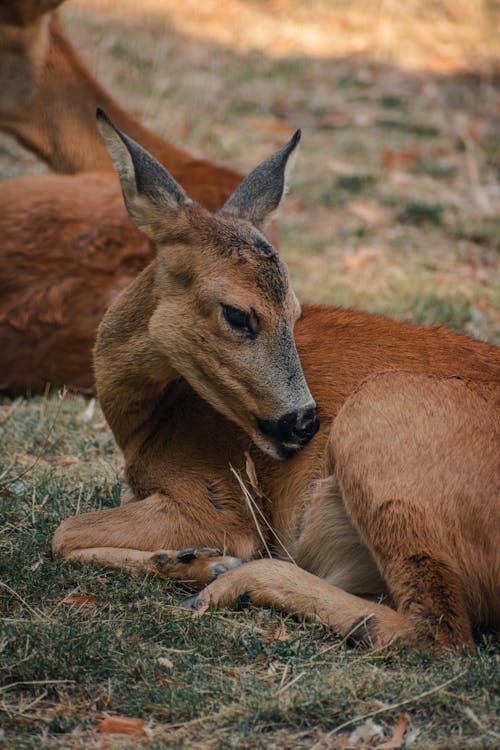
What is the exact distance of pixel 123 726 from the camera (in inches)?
123

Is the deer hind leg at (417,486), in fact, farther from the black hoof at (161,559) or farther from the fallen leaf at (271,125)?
the fallen leaf at (271,125)

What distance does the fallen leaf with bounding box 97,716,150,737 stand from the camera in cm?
309

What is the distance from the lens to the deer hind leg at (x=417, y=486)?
142 inches

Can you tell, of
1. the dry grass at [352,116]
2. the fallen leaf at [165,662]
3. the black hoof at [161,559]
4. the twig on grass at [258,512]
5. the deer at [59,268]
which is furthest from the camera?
the dry grass at [352,116]

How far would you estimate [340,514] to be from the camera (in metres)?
4.11

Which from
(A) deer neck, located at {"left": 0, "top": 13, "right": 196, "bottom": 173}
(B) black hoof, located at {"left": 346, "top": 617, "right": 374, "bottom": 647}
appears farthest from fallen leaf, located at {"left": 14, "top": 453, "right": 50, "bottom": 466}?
(A) deer neck, located at {"left": 0, "top": 13, "right": 196, "bottom": 173}

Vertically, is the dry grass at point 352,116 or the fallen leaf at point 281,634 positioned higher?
the fallen leaf at point 281,634

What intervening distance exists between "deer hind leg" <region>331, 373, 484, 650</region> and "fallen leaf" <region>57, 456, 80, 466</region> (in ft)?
6.45

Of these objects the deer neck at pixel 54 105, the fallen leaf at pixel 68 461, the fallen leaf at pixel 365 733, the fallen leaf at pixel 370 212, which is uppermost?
the fallen leaf at pixel 365 733

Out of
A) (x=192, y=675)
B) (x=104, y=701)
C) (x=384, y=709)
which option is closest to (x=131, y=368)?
(x=192, y=675)

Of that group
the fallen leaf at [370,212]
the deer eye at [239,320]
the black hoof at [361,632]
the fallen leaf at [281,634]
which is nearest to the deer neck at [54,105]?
the fallen leaf at [370,212]

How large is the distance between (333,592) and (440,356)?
43.8 inches

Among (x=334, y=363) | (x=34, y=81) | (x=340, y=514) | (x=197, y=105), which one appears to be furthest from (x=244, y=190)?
(x=197, y=105)

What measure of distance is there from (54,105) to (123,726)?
20.8 feet
